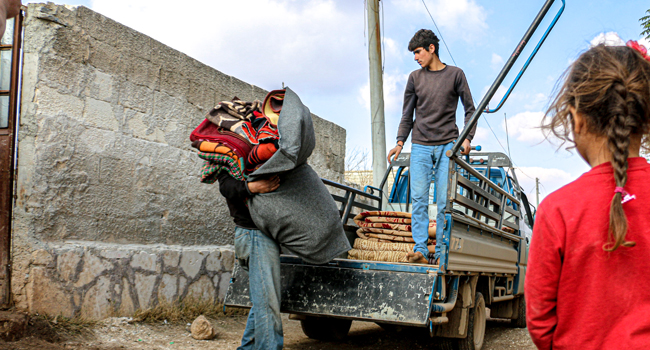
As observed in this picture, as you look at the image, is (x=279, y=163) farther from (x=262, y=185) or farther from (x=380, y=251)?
(x=380, y=251)

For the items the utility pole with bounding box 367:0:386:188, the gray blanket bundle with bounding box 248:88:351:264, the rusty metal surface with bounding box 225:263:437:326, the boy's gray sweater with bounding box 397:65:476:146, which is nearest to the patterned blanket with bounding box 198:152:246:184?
the gray blanket bundle with bounding box 248:88:351:264

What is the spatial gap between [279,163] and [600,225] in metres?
2.17

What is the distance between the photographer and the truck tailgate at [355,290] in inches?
145

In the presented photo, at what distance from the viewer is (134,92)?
16.6 ft

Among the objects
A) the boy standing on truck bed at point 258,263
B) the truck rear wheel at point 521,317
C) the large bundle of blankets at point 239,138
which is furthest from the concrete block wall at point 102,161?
the truck rear wheel at point 521,317

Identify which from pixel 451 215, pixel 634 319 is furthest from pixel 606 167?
pixel 451 215

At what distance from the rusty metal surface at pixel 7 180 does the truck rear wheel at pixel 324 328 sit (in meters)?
2.48

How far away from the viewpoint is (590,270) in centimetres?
134

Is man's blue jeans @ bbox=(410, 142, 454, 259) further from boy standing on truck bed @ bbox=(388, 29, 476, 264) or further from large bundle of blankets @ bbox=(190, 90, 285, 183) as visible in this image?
large bundle of blankets @ bbox=(190, 90, 285, 183)

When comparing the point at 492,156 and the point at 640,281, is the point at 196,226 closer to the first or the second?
the point at 492,156

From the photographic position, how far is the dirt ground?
12.6 ft

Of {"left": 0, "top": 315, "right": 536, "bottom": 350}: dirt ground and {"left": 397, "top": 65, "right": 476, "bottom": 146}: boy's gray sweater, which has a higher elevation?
{"left": 397, "top": 65, "right": 476, "bottom": 146}: boy's gray sweater

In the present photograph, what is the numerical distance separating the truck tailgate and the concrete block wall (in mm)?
1307

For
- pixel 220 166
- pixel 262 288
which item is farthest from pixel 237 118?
pixel 262 288
